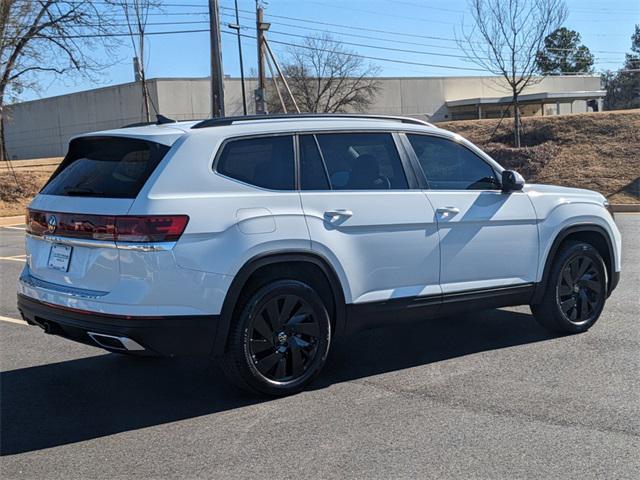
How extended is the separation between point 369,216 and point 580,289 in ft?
7.81

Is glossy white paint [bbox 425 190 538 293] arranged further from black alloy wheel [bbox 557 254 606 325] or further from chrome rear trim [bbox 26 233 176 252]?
chrome rear trim [bbox 26 233 176 252]

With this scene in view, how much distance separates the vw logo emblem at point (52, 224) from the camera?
4.74 meters

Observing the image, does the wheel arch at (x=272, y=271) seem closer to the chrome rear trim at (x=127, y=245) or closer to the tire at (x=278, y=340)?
the tire at (x=278, y=340)

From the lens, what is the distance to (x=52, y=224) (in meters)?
4.77

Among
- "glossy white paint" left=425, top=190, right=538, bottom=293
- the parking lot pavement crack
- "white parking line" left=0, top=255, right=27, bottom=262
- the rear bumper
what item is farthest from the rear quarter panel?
"white parking line" left=0, top=255, right=27, bottom=262

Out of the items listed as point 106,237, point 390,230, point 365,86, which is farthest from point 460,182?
point 365,86

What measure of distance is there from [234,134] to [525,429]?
2631 millimetres

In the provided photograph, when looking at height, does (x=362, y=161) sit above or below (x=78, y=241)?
above

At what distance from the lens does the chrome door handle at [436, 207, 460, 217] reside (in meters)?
5.43

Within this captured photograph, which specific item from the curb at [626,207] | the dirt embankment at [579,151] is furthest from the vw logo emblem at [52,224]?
the dirt embankment at [579,151]

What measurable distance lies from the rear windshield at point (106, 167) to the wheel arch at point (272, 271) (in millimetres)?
842

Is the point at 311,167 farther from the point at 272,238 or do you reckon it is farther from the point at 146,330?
the point at 146,330

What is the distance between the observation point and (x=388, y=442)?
4.05 m

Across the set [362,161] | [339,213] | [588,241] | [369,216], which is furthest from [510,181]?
[339,213]
